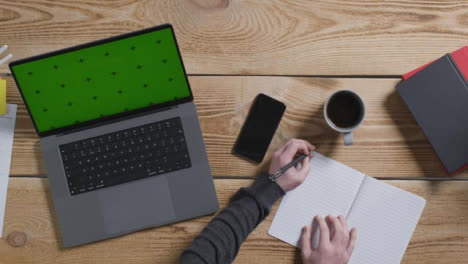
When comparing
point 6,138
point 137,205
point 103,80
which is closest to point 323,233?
point 137,205

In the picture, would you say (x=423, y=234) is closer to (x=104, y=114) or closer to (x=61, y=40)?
(x=104, y=114)

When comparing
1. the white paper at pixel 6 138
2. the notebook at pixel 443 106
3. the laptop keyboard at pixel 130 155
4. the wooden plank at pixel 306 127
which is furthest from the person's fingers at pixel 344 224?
the white paper at pixel 6 138

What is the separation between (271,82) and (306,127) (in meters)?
0.12

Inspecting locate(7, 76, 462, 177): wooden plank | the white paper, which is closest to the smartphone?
locate(7, 76, 462, 177): wooden plank

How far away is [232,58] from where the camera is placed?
88 cm

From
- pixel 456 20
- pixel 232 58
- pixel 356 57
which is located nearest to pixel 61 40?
pixel 232 58

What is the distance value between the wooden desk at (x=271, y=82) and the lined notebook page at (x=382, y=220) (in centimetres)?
2

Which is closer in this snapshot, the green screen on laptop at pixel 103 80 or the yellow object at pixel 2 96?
the green screen on laptop at pixel 103 80

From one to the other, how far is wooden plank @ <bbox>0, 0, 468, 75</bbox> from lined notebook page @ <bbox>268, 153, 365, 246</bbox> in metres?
0.21

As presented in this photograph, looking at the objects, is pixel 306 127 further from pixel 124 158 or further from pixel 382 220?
pixel 124 158

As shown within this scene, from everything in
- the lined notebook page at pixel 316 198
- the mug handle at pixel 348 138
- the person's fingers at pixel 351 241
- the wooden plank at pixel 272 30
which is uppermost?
the wooden plank at pixel 272 30

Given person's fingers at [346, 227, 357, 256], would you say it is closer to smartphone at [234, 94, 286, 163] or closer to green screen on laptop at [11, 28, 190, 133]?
smartphone at [234, 94, 286, 163]

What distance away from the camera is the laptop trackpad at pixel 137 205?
0.85m

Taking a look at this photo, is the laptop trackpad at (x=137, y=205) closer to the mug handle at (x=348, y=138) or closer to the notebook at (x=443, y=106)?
the mug handle at (x=348, y=138)
